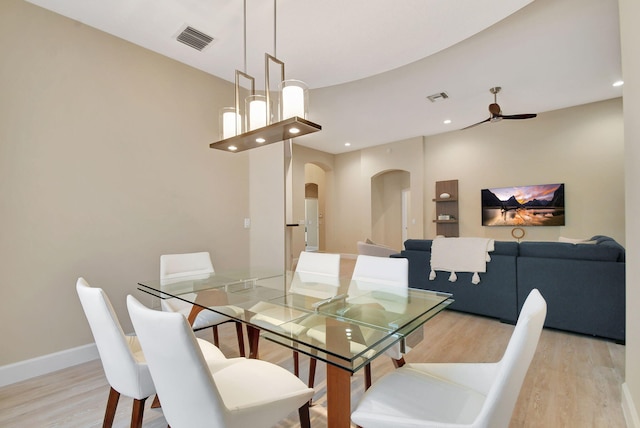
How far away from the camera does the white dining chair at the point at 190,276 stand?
2.04 meters

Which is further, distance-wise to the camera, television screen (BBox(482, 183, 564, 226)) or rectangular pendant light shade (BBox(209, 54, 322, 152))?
television screen (BBox(482, 183, 564, 226))

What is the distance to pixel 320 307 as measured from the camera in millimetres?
1541

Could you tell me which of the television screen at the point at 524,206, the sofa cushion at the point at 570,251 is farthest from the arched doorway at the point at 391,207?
the sofa cushion at the point at 570,251

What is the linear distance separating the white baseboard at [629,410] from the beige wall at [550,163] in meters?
4.49

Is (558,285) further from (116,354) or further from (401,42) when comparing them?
(116,354)

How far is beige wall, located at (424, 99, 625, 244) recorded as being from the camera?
493cm

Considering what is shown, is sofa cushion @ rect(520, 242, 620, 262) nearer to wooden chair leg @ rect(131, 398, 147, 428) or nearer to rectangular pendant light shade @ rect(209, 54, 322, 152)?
rectangular pendant light shade @ rect(209, 54, 322, 152)

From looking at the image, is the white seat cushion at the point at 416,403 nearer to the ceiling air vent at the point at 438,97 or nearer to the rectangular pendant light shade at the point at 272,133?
the rectangular pendant light shade at the point at 272,133

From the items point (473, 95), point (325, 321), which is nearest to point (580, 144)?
point (473, 95)

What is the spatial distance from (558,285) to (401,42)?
2.75m

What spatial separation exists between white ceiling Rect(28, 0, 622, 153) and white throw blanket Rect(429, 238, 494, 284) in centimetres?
202

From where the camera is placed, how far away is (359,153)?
8109mm

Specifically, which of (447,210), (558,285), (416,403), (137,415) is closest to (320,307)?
(416,403)

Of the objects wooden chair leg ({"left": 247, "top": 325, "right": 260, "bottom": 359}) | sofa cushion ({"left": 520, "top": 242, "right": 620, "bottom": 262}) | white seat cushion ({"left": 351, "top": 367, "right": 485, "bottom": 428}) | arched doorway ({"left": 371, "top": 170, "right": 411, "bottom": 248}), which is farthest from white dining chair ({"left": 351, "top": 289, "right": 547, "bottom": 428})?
arched doorway ({"left": 371, "top": 170, "right": 411, "bottom": 248})
